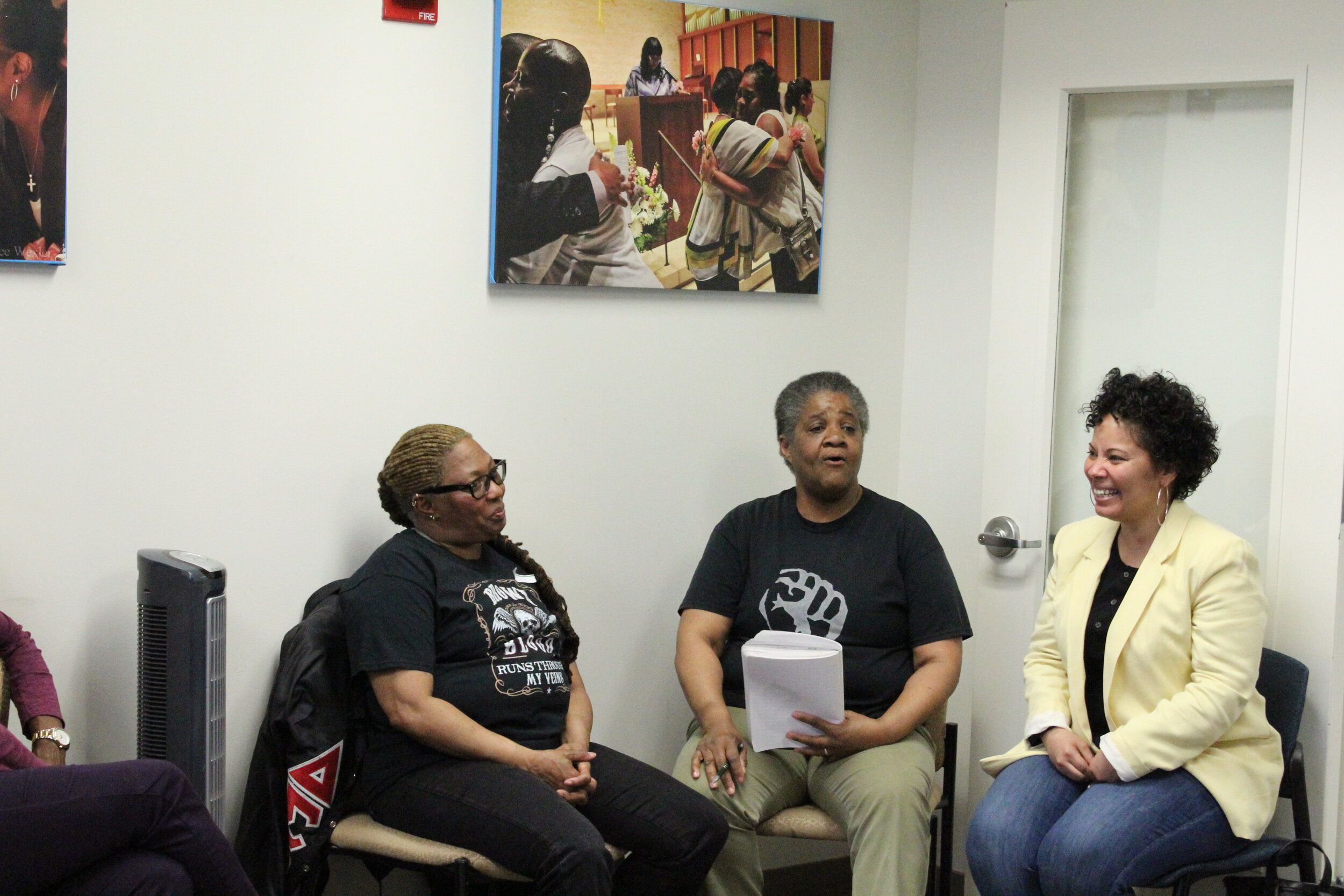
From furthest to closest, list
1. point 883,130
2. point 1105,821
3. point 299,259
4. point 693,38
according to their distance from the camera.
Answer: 1. point 883,130
2. point 693,38
3. point 299,259
4. point 1105,821

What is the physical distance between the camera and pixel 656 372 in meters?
3.02

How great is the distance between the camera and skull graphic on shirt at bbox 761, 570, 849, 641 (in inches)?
109

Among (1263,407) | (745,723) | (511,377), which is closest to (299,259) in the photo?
(511,377)

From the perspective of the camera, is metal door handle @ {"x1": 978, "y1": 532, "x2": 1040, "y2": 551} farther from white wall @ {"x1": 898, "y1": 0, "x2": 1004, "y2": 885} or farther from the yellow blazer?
the yellow blazer

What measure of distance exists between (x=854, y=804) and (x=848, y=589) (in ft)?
1.51

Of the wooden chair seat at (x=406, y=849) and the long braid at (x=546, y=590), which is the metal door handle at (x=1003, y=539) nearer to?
the long braid at (x=546, y=590)

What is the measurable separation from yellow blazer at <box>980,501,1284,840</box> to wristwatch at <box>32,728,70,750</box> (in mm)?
1800

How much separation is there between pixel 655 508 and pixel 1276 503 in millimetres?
1336

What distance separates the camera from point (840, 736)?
2.55 meters

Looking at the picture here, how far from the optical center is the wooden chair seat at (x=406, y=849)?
7.58ft

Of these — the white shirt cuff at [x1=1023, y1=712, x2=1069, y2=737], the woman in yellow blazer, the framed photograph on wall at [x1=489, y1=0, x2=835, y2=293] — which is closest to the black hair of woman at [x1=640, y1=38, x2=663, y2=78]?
the framed photograph on wall at [x1=489, y1=0, x2=835, y2=293]

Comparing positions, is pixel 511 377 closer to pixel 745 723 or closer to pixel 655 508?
pixel 655 508

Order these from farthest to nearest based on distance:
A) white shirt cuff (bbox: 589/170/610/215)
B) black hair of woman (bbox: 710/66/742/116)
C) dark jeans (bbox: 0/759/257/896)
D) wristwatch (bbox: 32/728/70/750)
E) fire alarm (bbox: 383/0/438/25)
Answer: black hair of woman (bbox: 710/66/742/116) → white shirt cuff (bbox: 589/170/610/215) → fire alarm (bbox: 383/0/438/25) → wristwatch (bbox: 32/728/70/750) → dark jeans (bbox: 0/759/257/896)

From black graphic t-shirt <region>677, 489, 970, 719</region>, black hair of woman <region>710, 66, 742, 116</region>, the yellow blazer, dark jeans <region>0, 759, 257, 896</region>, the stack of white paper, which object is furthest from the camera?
black hair of woman <region>710, 66, 742, 116</region>
